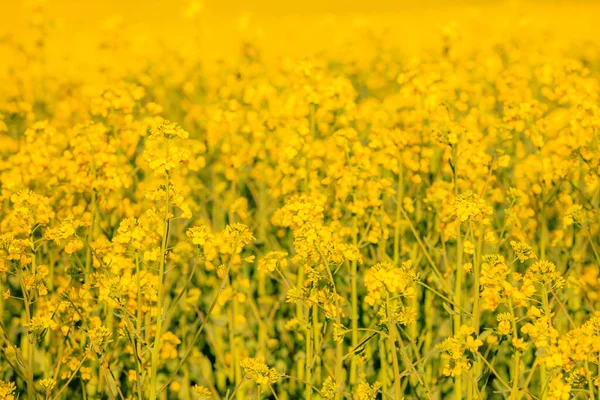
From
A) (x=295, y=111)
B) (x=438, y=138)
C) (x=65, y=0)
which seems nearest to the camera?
(x=438, y=138)

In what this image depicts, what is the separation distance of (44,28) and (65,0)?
18.3 meters

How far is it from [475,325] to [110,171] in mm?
1800

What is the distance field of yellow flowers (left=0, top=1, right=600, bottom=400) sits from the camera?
2.57m

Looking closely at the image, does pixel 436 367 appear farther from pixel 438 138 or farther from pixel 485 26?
pixel 485 26

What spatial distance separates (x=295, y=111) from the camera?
3.98 metres

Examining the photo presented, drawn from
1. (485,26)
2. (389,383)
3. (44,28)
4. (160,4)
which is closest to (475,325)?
(389,383)

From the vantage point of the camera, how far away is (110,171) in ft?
11.4

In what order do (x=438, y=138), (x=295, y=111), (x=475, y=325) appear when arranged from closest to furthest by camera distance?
1. (x=475, y=325)
2. (x=438, y=138)
3. (x=295, y=111)

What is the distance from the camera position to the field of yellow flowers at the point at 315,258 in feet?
8.45

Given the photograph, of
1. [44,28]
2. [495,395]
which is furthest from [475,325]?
[44,28]

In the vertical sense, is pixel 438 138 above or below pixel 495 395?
above

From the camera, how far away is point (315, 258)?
103 inches

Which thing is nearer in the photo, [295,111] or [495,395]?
[495,395]

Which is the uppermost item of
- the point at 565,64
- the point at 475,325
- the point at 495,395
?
the point at 565,64
